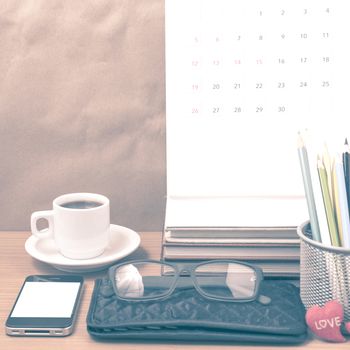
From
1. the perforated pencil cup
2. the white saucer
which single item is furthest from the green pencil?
the white saucer

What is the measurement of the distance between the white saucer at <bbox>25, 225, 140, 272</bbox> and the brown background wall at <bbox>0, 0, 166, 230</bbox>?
72 millimetres

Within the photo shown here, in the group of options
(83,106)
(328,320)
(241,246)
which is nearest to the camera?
(328,320)

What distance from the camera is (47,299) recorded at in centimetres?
63

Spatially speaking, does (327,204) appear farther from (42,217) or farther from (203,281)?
(42,217)

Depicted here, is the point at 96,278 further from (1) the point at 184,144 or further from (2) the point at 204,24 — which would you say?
(2) the point at 204,24

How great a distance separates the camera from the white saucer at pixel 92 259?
2.30 ft

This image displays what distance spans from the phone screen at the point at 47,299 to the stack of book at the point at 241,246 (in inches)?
4.5

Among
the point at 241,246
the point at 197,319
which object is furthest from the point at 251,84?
the point at 197,319

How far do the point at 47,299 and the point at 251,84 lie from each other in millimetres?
345

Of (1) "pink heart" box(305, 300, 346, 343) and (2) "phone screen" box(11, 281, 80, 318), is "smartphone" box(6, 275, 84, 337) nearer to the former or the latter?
(2) "phone screen" box(11, 281, 80, 318)

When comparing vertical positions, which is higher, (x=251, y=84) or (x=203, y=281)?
(x=251, y=84)

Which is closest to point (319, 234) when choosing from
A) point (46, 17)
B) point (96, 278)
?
point (96, 278)

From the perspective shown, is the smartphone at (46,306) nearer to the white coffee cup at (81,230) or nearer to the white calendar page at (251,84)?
the white coffee cup at (81,230)

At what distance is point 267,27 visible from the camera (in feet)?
2.44
